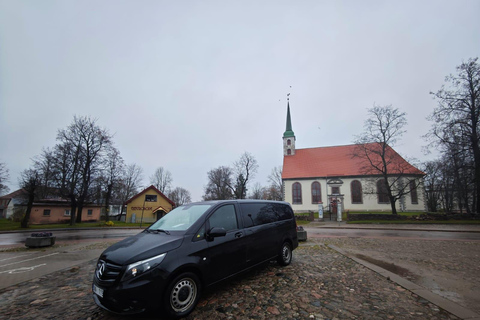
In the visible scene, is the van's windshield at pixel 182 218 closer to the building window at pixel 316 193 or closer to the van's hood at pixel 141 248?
the van's hood at pixel 141 248

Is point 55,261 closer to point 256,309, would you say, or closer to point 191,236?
point 191,236

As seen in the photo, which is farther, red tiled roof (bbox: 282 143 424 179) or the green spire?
the green spire

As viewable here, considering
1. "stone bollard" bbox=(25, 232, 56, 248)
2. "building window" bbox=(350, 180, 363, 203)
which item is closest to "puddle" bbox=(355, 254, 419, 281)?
"stone bollard" bbox=(25, 232, 56, 248)

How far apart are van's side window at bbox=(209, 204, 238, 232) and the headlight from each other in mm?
1216

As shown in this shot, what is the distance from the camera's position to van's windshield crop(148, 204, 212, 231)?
4098mm

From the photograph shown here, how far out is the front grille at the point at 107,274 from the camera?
122 inches

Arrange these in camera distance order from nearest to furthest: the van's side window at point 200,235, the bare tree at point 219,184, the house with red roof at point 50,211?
the van's side window at point 200,235 < the house with red roof at point 50,211 < the bare tree at point 219,184

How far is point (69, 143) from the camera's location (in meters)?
28.4

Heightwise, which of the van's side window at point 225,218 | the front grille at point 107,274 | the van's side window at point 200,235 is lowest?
the front grille at point 107,274

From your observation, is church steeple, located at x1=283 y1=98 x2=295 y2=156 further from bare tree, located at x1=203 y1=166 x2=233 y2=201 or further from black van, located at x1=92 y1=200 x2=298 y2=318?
black van, located at x1=92 y1=200 x2=298 y2=318

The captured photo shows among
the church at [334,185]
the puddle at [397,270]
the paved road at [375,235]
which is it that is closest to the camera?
the puddle at [397,270]

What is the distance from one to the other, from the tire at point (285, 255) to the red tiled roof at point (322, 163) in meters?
36.0

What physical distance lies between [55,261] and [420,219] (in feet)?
94.0

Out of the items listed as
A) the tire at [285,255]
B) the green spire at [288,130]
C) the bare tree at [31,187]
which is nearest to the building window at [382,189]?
the green spire at [288,130]
